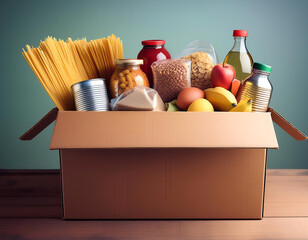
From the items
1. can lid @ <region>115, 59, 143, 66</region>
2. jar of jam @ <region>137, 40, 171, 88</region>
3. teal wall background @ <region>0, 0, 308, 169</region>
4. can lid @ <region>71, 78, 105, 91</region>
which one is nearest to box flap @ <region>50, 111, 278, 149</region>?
can lid @ <region>71, 78, 105, 91</region>

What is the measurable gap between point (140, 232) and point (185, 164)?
0.16 m

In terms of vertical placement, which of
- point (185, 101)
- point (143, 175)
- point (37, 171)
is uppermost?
point (185, 101)

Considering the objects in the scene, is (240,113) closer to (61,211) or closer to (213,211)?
(213,211)

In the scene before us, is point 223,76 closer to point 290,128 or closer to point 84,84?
point 290,128

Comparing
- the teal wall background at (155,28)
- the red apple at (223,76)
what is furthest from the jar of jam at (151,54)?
the teal wall background at (155,28)

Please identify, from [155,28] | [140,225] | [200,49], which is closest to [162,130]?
[140,225]

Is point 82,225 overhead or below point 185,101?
below

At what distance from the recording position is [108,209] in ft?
2.22

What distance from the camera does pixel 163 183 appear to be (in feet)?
2.20

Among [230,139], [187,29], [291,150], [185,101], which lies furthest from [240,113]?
[291,150]

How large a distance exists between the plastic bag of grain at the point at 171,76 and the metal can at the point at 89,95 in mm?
189

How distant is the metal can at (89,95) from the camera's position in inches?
29.1

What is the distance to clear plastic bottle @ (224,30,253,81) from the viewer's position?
36.4 inches

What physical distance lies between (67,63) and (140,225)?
0.45m
